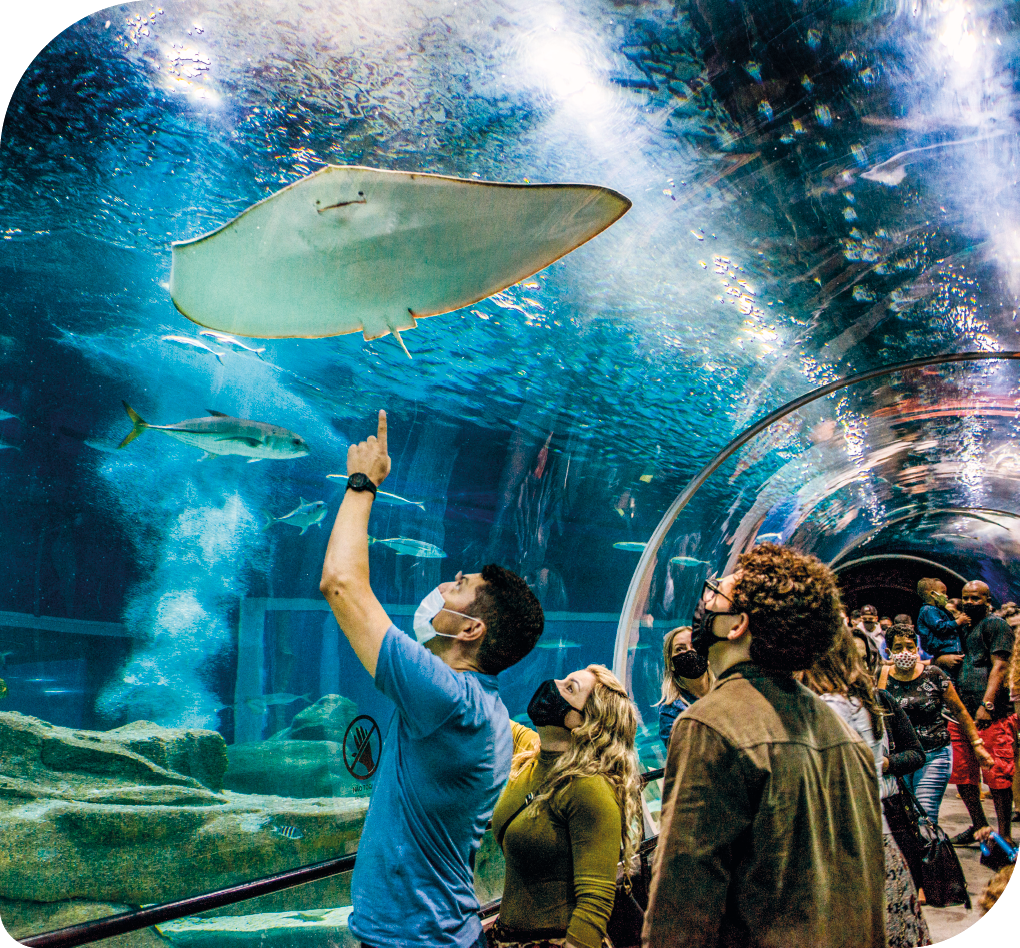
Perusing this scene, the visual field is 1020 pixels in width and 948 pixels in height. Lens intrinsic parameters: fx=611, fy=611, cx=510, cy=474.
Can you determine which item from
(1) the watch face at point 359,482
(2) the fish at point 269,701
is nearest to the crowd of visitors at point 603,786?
(1) the watch face at point 359,482

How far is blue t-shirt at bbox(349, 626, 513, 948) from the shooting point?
1489mm

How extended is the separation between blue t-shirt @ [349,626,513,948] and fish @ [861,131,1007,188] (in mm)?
3083

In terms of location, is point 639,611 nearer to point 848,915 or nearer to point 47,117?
point 848,915

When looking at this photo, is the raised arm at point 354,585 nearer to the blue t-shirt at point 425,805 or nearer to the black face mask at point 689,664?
the blue t-shirt at point 425,805

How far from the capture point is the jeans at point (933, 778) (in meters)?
4.37

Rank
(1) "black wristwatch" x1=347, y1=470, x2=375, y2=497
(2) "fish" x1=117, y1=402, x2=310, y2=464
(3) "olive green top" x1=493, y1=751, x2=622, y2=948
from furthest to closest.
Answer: (2) "fish" x1=117, y1=402, x2=310, y2=464 → (3) "olive green top" x1=493, y1=751, x2=622, y2=948 → (1) "black wristwatch" x1=347, y1=470, x2=375, y2=497

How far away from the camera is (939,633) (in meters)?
6.96

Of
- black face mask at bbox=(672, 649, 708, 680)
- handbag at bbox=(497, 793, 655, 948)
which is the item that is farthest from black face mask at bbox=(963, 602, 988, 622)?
handbag at bbox=(497, 793, 655, 948)

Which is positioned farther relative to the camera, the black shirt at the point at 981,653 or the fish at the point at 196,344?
the black shirt at the point at 981,653

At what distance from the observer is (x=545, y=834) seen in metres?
1.99

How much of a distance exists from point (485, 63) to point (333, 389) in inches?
106

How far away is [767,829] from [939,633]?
23.0 feet

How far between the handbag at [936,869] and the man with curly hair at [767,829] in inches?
93.1

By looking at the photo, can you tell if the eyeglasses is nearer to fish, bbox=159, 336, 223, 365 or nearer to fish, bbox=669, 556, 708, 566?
fish, bbox=159, 336, 223, 365
